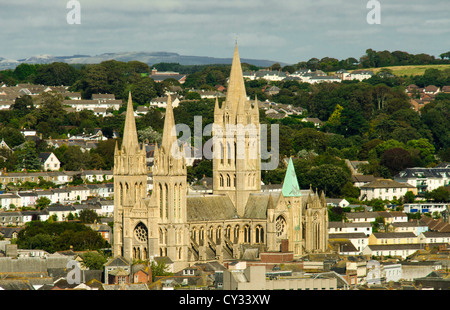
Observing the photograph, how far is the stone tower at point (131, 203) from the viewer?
85438 mm

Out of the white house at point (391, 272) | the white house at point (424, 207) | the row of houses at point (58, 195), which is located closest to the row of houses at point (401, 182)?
the white house at point (424, 207)

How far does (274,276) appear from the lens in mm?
70375

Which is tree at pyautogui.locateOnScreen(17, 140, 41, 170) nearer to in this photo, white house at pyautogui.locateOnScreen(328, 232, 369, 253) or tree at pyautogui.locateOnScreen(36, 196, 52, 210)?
tree at pyautogui.locateOnScreen(36, 196, 52, 210)

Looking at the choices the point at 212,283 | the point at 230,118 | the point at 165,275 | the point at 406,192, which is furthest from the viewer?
the point at 406,192

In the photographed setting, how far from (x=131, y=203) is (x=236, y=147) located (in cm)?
1013

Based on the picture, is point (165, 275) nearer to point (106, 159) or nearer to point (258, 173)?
point (258, 173)

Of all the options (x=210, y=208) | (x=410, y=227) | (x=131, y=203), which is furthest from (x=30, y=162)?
(x=131, y=203)

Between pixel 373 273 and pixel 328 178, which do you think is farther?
pixel 328 178

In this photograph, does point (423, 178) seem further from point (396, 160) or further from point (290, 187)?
point (290, 187)

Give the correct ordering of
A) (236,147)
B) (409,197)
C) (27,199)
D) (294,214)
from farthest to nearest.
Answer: (409,197) → (27,199) → (236,147) → (294,214)

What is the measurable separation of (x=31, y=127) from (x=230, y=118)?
256ft

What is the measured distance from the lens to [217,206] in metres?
90.5

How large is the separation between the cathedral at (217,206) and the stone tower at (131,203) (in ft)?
0.23

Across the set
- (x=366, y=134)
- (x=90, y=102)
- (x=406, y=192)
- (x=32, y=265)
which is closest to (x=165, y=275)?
(x=32, y=265)
